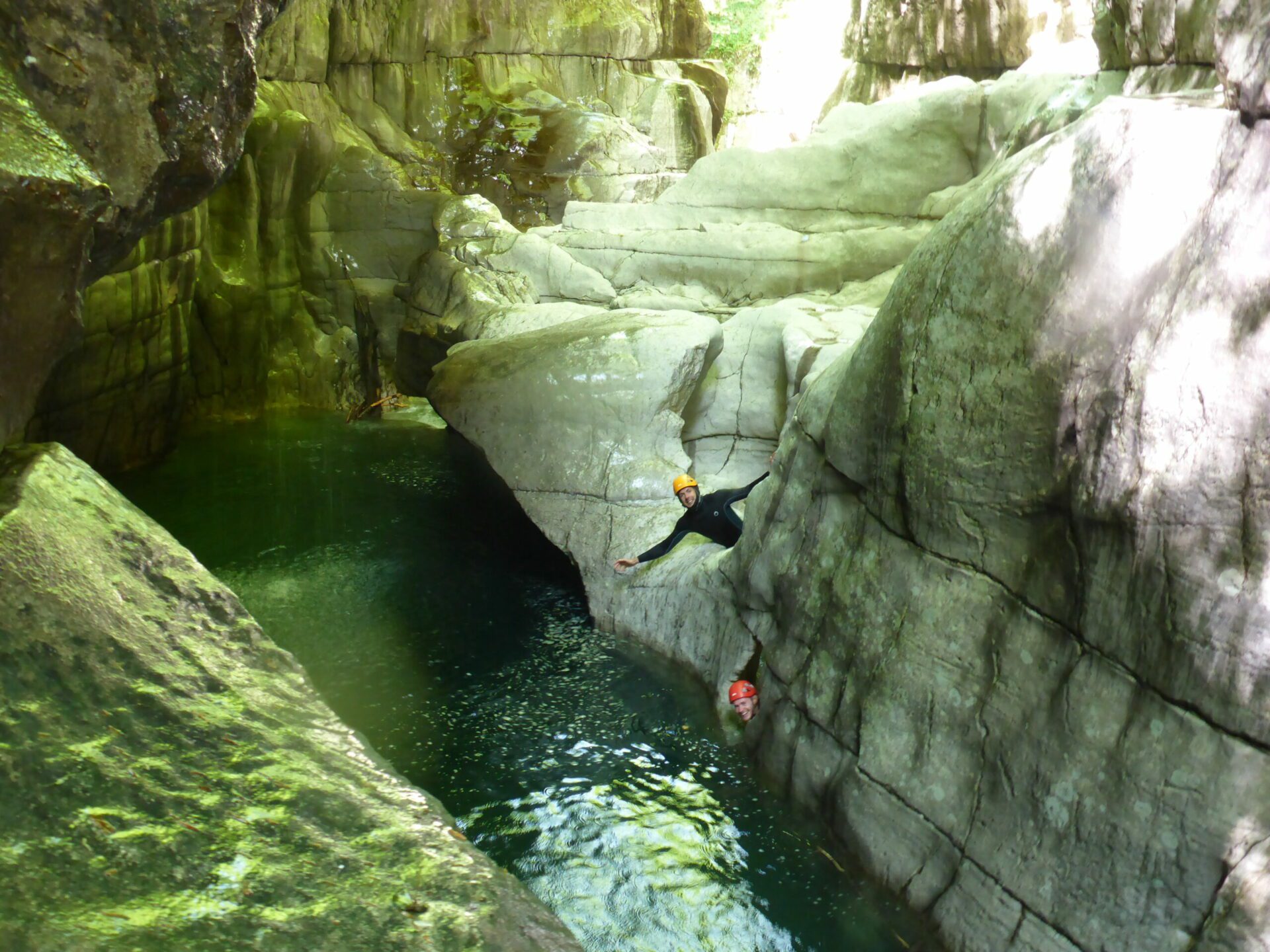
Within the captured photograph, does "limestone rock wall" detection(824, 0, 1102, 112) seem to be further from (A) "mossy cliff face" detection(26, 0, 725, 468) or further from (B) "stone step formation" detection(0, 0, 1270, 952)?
(B) "stone step formation" detection(0, 0, 1270, 952)

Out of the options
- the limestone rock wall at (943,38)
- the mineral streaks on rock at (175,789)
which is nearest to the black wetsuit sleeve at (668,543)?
the mineral streaks on rock at (175,789)

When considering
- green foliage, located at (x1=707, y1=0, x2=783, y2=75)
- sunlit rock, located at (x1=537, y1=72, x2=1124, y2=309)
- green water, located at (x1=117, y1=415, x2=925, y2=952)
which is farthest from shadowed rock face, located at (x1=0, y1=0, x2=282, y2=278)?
green foliage, located at (x1=707, y1=0, x2=783, y2=75)

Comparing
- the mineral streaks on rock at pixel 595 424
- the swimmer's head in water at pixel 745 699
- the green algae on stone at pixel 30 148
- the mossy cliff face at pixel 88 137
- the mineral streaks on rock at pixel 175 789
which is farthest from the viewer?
the mineral streaks on rock at pixel 595 424

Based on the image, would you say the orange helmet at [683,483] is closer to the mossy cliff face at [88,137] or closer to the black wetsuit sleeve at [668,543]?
the black wetsuit sleeve at [668,543]

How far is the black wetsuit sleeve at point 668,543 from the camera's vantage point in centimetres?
800

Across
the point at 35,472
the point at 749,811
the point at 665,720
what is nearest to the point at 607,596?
the point at 665,720

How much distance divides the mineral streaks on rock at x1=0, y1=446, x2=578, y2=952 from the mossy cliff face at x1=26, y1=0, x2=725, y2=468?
784 centimetres

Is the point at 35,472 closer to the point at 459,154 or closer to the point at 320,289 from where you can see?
the point at 320,289

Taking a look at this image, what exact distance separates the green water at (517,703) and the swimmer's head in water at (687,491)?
3.93 feet

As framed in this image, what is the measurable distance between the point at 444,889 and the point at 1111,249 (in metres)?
3.24

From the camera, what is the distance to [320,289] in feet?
51.7

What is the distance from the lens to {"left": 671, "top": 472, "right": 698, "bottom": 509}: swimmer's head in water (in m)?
7.91

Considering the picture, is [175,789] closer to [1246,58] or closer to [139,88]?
[139,88]

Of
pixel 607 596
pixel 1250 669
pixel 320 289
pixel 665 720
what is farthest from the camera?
pixel 320 289
